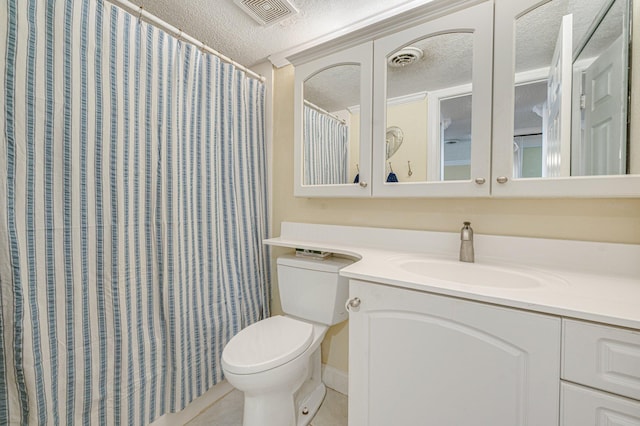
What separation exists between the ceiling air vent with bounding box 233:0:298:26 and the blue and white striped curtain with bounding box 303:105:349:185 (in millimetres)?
444

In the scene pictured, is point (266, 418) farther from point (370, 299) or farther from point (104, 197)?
point (104, 197)

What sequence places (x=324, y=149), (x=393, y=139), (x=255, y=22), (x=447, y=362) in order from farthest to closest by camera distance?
(x=324, y=149) → (x=255, y=22) → (x=393, y=139) → (x=447, y=362)

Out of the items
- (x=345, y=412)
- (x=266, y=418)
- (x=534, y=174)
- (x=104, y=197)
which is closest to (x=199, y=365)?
(x=266, y=418)

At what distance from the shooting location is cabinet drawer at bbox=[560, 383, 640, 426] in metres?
0.63

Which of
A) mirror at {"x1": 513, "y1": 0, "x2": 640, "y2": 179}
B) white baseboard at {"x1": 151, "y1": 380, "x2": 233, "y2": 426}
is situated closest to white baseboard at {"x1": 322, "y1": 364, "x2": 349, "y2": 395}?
white baseboard at {"x1": 151, "y1": 380, "x2": 233, "y2": 426}

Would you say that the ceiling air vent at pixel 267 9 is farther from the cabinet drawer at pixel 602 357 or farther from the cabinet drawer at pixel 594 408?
the cabinet drawer at pixel 594 408

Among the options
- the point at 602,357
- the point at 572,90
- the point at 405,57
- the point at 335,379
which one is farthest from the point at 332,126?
the point at 335,379

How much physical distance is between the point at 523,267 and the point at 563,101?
62 centimetres

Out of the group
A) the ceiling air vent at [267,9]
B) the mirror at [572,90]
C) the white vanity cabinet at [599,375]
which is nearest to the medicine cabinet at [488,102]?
the mirror at [572,90]

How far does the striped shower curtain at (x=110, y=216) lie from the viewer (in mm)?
870

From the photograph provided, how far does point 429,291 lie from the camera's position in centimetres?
85

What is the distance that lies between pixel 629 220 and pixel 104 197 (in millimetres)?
1919

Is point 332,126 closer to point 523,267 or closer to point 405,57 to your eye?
point 405,57

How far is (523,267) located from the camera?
107 cm
